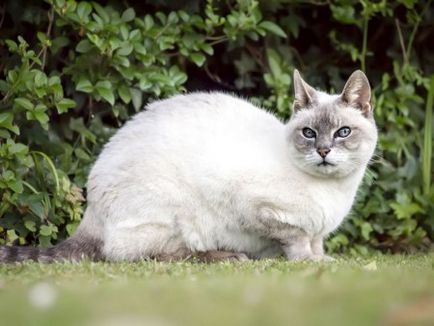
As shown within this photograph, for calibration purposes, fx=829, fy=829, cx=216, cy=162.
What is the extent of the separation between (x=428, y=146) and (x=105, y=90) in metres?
2.77

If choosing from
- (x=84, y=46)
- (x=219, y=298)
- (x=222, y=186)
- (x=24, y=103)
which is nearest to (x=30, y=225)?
(x=24, y=103)

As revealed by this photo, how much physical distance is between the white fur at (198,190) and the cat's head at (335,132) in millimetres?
96

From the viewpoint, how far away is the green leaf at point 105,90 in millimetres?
6094

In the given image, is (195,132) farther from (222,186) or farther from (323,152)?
(323,152)

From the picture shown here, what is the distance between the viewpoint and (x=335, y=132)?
540 centimetres

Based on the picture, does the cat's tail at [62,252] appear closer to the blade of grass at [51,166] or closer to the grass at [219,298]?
the blade of grass at [51,166]

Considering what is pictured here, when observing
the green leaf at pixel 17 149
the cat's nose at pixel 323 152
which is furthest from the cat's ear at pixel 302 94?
the green leaf at pixel 17 149

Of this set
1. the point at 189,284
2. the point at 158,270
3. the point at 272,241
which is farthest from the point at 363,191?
the point at 189,284

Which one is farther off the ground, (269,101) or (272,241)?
(269,101)

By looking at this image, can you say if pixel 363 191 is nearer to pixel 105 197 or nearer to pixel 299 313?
pixel 105 197

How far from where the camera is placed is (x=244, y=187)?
17.6 ft

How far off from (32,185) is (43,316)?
317 centimetres

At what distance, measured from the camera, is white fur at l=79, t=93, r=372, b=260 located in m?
5.31

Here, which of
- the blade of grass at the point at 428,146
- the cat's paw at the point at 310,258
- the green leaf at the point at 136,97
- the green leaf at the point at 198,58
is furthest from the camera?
the blade of grass at the point at 428,146
